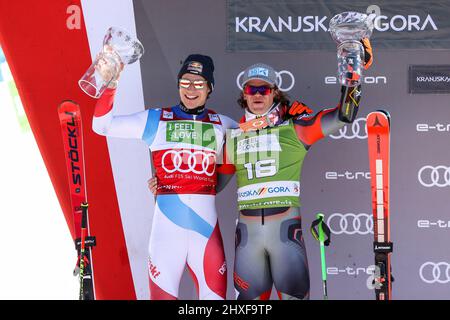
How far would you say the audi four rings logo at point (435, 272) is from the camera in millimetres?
6219

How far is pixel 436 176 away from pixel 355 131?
638mm

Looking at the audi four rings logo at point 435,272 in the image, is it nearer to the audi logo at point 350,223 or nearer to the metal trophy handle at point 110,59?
the audi logo at point 350,223

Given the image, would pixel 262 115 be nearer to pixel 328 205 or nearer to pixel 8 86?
pixel 328 205

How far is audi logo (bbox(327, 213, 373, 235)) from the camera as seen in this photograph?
6.24 metres

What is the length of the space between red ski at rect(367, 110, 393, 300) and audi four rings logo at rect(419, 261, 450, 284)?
3.14 feet

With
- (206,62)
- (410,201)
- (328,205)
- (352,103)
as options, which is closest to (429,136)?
(410,201)

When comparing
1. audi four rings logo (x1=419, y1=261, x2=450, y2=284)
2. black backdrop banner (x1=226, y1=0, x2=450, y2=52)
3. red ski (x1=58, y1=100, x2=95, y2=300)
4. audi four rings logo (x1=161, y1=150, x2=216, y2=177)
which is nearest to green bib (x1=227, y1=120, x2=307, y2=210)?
audi four rings logo (x1=161, y1=150, x2=216, y2=177)

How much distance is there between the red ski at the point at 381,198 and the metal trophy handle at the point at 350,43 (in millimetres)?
369

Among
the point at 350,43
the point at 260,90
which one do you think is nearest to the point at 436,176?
the point at 260,90

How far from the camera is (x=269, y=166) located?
556 cm

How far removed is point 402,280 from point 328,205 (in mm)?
729

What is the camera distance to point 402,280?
20.5ft
